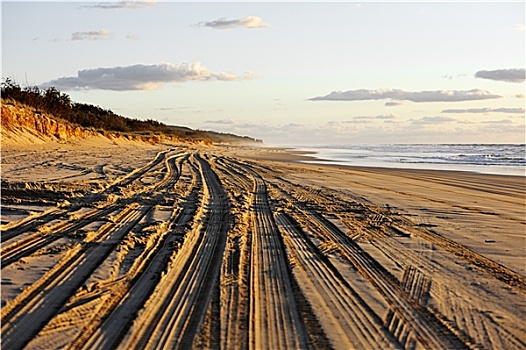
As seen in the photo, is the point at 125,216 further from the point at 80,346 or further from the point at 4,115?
the point at 4,115

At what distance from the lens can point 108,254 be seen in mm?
6250

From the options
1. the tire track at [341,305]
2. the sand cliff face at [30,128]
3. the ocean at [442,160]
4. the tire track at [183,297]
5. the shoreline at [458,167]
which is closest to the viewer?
the tire track at [183,297]

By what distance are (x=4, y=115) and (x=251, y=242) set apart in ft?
67.5

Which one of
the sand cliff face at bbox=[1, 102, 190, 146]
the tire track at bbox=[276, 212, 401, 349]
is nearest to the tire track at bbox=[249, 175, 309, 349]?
the tire track at bbox=[276, 212, 401, 349]

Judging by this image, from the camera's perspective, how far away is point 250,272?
595 centimetres

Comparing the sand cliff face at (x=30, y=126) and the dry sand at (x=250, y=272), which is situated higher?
the sand cliff face at (x=30, y=126)

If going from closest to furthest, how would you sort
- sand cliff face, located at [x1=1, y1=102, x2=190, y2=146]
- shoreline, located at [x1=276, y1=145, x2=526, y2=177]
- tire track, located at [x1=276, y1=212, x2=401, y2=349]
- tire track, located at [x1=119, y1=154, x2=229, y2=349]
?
1. tire track, located at [x1=119, y1=154, x2=229, y2=349]
2. tire track, located at [x1=276, y1=212, x2=401, y2=349]
3. sand cliff face, located at [x1=1, y1=102, x2=190, y2=146]
4. shoreline, located at [x1=276, y1=145, x2=526, y2=177]

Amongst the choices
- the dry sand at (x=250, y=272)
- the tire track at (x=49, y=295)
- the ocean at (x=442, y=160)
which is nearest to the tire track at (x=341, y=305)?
the dry sand at (x=250, y=272)

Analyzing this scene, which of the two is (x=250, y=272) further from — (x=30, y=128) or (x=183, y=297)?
(x=30, y=128)

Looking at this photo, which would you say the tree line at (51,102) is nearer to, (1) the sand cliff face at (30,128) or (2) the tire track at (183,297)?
(1) the sand cliff face at (30,128)

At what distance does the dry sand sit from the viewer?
4328 mm

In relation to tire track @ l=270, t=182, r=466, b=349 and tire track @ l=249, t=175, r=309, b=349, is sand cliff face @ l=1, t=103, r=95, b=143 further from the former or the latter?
tire track @ l=270, t=182, r=466, b=349

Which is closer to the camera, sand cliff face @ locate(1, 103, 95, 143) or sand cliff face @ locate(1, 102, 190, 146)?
sand cliff face @ locate(1, 102, 190, 146)

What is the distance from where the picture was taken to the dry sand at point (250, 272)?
433cm
